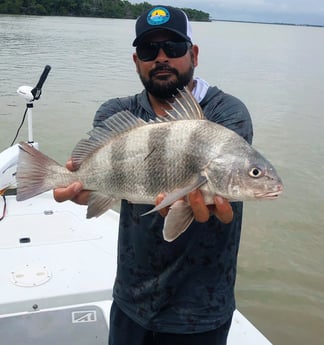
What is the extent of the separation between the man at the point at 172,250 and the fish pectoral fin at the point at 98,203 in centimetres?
6

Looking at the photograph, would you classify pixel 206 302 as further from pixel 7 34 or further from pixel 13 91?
pixel 7 34

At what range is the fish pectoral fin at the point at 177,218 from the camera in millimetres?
1810

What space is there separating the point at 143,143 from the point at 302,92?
17371mm

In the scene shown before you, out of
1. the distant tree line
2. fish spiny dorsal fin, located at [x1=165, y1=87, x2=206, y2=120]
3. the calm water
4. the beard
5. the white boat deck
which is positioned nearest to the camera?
fish spiny dorsal fin, located at [x1=165, y1=87, x2=206, y2=120]

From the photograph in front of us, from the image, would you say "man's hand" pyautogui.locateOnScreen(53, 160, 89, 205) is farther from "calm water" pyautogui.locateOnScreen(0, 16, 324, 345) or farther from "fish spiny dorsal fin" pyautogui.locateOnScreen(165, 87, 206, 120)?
"calm water" pyautogui.locateOnScreen(0, 16, 324, 345)

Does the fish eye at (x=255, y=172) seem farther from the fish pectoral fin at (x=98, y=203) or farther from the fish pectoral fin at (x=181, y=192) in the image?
the fish pectoral fin at (x=98, y=203)

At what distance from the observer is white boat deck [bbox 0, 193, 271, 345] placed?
9.42 ft

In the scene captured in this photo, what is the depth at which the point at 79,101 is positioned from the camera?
15.1 m

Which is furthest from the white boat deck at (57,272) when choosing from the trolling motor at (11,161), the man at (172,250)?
the man at (172,250)

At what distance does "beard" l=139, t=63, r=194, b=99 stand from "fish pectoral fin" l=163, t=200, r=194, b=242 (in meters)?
0.61

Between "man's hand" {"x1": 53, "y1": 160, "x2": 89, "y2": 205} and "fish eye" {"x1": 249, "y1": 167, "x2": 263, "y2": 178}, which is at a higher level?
"fish eye" {"x1": 249, "y1": 167, "x2": 263, "y2": 178}

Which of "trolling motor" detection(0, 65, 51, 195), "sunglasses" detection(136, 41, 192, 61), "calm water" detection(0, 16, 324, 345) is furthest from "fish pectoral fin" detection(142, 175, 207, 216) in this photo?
"calm water" detection(0, 16, 324, 345)

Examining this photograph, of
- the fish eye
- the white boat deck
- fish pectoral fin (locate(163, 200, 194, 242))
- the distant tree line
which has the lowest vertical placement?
the distant tree line

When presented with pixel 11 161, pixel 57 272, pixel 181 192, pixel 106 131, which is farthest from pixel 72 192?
pixel 11 161
